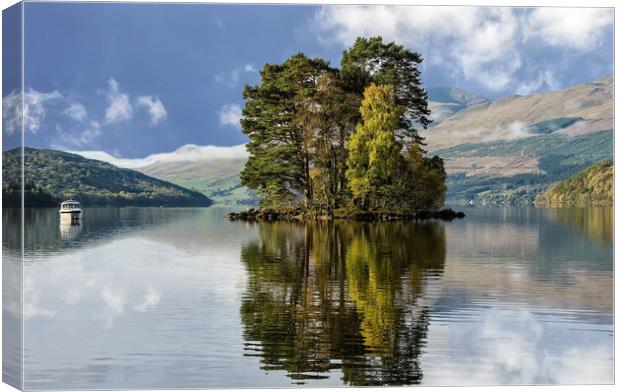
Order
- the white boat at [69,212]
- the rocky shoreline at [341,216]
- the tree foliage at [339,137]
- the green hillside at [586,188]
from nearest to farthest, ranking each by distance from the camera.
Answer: the white boat at [69,212] < the tree foliage at [339,137] < the rocky shoreline at [341,216] < the green hillside at [586,188]

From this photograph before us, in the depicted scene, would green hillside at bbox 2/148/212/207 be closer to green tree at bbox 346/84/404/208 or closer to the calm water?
the calm water

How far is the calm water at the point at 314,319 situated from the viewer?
1060 cm

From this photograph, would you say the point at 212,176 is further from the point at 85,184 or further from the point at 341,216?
the point at 341,216

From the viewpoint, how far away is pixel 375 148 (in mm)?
48156

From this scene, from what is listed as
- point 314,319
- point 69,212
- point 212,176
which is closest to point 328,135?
point 212,176

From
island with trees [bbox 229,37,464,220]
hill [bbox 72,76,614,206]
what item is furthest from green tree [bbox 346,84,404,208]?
hill [bbox 72,76,614,206]

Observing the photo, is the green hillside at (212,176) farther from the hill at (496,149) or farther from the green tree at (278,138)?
the green tree at (278,138)

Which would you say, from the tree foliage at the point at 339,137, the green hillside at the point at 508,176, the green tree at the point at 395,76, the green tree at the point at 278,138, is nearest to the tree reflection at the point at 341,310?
the green tree at the point at 395,76

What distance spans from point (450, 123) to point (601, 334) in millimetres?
48236

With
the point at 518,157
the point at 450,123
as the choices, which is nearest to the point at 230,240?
the point at 450,123

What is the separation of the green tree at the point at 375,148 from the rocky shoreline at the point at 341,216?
1038mm

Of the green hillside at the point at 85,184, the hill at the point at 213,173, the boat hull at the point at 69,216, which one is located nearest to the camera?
the green hillside at the point at 85,184

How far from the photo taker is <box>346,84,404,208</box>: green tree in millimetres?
47969

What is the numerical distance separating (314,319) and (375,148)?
35.4 meters
